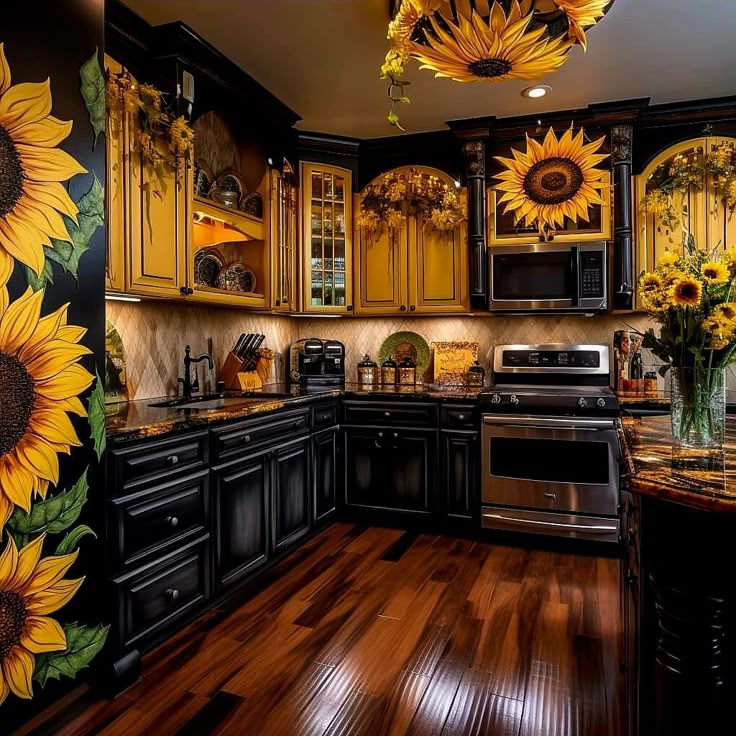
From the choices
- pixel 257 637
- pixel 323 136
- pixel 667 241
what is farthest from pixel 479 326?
pixel 257 637

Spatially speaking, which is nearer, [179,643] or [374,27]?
[179,643]

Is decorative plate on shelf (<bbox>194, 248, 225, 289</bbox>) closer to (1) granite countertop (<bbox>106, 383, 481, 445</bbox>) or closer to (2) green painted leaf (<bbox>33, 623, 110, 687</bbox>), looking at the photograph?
(1) granite countertop (<bbox>106, 383, 481, 445</bbox>)

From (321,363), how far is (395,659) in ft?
7.75

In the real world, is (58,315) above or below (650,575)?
above

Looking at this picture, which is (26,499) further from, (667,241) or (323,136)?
(667,241)

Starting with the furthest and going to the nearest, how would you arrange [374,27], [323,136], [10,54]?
[323,136], [374,27], [10,54]

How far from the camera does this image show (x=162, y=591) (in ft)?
7.48

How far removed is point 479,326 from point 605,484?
4.80 ft

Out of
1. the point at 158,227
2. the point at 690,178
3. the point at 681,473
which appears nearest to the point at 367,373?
the point at 158,227

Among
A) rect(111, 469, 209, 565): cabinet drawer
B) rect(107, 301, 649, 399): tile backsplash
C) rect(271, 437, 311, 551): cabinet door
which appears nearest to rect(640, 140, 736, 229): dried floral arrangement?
rect(107, 301, 649, 399): tile backsplash

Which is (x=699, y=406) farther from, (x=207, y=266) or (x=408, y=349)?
(x=408, y=349)

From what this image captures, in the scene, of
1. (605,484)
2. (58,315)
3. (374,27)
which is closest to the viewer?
(58,315)

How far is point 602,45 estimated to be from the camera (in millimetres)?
2900

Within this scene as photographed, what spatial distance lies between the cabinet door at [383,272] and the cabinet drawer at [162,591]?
89.3 inches
